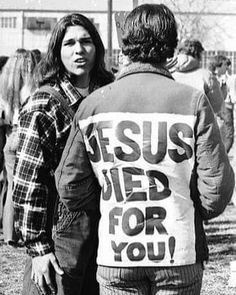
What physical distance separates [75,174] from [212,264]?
441 cm

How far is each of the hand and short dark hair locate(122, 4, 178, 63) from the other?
2.96 feet

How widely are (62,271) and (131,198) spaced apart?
0.60 m

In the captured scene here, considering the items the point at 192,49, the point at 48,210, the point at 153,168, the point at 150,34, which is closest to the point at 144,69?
the point at 150,34

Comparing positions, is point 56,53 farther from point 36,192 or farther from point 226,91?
point 226,91

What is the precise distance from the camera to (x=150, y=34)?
119 inches

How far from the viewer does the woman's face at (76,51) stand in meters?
3.65

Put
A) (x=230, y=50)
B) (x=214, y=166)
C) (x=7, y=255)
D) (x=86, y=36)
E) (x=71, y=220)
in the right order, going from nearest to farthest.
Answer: (x=214, y=166)
(x=71, y=220)
(x=86, y=36)
(x=7, y=255)
(x=230, y=50)

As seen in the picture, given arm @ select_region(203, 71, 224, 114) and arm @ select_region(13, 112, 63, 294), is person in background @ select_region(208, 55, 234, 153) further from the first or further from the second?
arm @ select_region(13, 112, 63, 294)

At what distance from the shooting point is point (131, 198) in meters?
2.96

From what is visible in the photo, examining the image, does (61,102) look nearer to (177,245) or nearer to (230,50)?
(177,245)

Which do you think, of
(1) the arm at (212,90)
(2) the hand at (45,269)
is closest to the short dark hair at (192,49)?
(1) the arm at (212,90)

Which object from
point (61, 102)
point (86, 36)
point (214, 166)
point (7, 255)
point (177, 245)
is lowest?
point (7, 255)

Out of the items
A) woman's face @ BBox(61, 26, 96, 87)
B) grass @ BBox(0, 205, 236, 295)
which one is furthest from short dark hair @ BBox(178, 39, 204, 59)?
woman's face @ BBox(61, 26, 96, 87)

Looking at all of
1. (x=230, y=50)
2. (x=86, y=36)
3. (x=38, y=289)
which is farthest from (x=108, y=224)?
(x=230, y=50)
